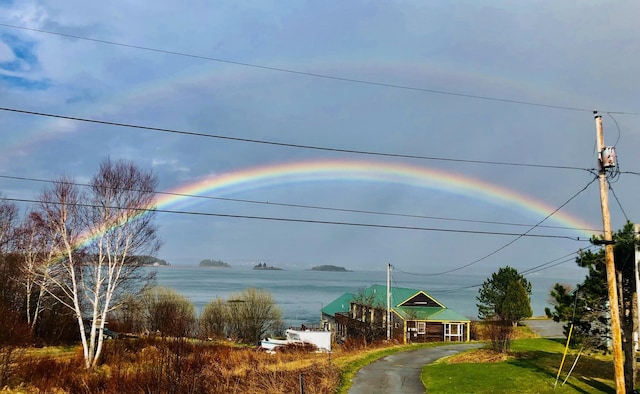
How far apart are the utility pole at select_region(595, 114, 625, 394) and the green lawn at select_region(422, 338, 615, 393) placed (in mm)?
4625

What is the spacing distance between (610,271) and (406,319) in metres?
38.0

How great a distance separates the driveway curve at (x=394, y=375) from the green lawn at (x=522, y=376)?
0.70 meters

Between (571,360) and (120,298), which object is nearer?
(571,360)

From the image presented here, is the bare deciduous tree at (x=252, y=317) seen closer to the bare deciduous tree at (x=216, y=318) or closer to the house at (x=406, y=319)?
the bare deciduous tree at (x=216, y=318)

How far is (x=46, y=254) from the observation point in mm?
35750

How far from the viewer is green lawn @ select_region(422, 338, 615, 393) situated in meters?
18.6

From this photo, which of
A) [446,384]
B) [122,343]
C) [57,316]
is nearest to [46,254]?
[57,316]

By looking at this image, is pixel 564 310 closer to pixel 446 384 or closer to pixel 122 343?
pixel 446 384

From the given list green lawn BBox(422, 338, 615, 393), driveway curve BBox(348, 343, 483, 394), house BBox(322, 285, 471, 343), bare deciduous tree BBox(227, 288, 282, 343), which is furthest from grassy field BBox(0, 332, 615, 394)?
bare deciduous tree BBox(227, 288, 282, 343)

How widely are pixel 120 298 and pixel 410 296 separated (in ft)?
112

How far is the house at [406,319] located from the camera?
51.1m

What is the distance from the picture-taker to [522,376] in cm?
2075

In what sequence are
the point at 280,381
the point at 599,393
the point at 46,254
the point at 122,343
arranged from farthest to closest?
the point at 46,254, the point at 122,343, the point at 280,381, the point at 599,393

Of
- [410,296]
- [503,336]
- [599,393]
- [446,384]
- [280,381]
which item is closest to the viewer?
[599,393]
